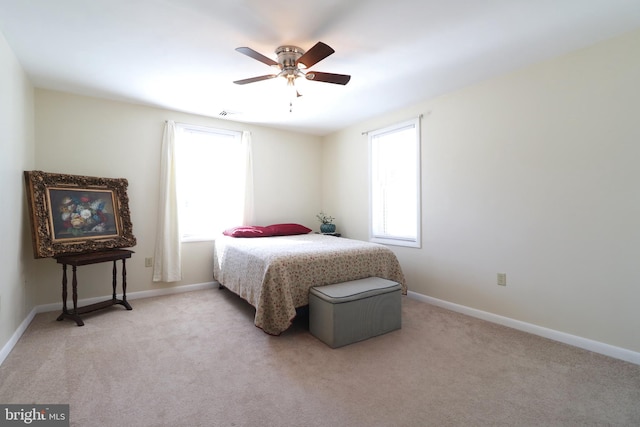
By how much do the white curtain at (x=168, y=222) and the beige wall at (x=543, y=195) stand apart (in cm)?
309

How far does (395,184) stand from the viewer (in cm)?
393

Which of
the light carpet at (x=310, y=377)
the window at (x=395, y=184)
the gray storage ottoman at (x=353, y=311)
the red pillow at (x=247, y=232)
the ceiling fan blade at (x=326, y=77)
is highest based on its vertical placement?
the ceiling fan blade at (x=326, y=77)

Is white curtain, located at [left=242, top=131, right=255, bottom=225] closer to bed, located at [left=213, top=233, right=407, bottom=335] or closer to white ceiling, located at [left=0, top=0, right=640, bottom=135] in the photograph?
bed, located at [left=213, top=233, right=407, bottom=335]

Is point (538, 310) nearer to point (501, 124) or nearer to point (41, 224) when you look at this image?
point (501, 124)

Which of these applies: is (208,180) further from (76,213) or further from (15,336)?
(15,336)

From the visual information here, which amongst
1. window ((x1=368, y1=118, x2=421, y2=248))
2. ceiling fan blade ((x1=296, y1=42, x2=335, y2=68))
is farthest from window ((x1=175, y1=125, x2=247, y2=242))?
ceiling fan blade ((x1=296, y1=42, x2=335, y2=68))

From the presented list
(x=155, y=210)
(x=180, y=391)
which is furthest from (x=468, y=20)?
(x=155, y=210)

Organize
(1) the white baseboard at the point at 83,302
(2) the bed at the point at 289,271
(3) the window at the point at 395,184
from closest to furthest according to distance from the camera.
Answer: (1) the white baseboard at the point at 83,302, (2) the bed at the point at 289,271, (3) the window at the point at 395,184

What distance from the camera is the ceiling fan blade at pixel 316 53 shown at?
6.30ft

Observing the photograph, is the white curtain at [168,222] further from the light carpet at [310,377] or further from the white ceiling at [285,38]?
the light carpet at [310,377]

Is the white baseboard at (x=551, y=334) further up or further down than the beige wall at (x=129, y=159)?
further down

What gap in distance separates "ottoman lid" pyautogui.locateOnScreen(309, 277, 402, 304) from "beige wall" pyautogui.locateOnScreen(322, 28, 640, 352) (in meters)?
1.08

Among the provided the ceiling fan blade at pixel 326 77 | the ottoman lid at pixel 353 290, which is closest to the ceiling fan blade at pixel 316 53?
the ceiling fan blade at pixel 326 77

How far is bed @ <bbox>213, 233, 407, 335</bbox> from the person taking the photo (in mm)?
2436
